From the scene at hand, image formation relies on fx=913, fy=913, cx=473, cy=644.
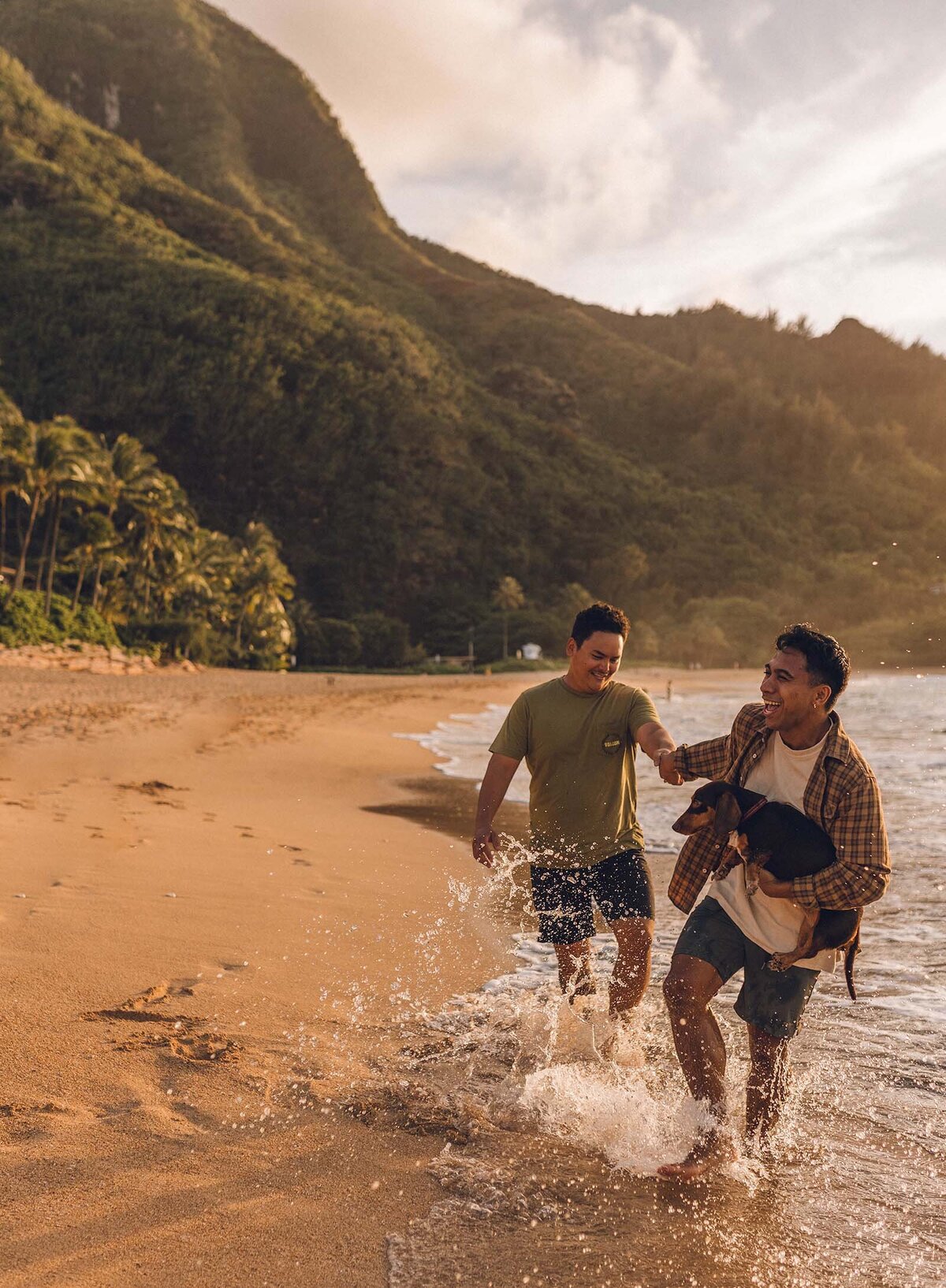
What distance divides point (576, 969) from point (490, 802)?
834mm

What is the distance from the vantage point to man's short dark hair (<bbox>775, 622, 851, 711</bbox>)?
289 cm

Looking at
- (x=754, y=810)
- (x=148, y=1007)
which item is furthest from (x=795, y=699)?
(x=148, y=1007)

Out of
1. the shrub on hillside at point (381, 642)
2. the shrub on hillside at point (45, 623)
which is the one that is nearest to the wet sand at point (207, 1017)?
the shrub on hillside at point (45, 623)

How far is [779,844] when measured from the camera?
2846 mm

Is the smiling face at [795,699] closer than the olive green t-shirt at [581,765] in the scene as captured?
Yes

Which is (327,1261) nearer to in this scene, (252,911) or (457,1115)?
(457,1115)

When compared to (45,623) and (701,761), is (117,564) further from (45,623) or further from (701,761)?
(701,761)

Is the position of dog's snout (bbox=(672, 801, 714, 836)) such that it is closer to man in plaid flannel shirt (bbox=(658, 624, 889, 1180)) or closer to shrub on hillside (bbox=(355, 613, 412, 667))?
man in plaid flannel shirt (bbox=(658, 624, 889, 1180))

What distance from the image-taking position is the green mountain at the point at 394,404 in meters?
95.8

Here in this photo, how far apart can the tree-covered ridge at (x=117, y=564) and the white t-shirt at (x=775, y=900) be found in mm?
32801

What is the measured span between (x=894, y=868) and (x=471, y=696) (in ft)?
95.6

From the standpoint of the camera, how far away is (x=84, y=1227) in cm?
245

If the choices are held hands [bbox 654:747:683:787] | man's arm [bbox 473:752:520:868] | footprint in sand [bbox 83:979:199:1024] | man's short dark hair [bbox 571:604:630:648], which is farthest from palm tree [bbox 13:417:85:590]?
held hands [bbox 654:747:683:787]

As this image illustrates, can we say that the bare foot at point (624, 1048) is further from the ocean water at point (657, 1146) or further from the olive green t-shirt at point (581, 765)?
the olive green t-shirt at point (581, 765)
